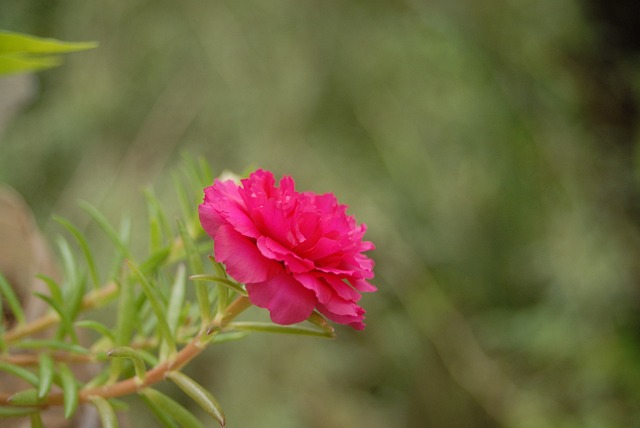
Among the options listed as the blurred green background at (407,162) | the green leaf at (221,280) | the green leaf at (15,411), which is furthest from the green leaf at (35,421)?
the blurred green background at (407,162)

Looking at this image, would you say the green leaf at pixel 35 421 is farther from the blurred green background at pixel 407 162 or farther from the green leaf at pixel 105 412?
the blurred green background at pixel 407 162

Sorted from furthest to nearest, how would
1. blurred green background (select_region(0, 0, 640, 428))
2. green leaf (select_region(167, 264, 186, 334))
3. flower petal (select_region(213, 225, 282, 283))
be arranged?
1. blurred green background (select_region(0, 0, 640, 428))
2. green leaf (select_region(167, 264, 186, 334))
3. flower petal (select_region(213, 225, 282, 283))

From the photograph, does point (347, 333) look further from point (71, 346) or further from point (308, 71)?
point (71, 346)

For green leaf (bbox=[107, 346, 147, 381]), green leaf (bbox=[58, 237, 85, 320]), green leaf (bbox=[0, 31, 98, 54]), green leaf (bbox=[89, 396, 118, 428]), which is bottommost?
green leaf (bbox=[89, 396, 118, 428])

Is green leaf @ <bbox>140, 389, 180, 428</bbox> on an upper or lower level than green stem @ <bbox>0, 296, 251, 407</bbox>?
lower

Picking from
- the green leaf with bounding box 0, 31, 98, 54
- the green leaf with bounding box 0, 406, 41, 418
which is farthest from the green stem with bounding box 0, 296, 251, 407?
the green leaf with bounding box 0, 31, 98, 54

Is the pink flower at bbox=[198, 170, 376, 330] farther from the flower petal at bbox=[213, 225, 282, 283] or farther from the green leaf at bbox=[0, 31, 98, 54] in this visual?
the green leaf at bbox=[0, 31, 98, 54]

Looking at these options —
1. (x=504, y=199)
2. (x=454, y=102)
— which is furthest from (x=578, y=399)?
(x=454, y=102)
